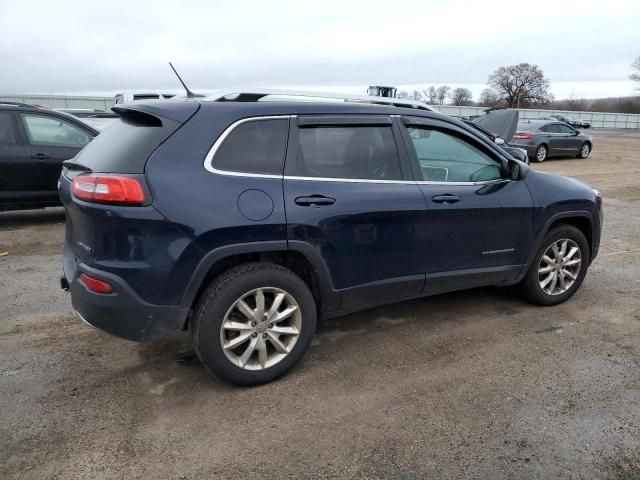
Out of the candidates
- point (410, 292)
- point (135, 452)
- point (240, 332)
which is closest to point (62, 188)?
point (240, 332)

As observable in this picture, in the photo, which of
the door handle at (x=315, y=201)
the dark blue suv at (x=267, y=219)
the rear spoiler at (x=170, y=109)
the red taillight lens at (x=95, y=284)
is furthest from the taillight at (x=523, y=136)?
the red taillight lens at (x=95, y=284)

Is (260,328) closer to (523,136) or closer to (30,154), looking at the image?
(30,154)

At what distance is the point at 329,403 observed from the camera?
3035mm

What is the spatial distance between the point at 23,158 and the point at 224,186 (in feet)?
18.8

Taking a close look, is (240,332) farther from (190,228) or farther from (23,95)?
(23,95)

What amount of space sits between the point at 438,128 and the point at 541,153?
16401 millimetres

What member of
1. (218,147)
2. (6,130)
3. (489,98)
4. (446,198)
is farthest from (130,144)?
(489,98)

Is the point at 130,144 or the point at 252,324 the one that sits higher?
the point at 130,144

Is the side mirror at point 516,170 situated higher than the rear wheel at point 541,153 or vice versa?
the side mirror at point 516,170

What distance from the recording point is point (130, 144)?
297 centimetres

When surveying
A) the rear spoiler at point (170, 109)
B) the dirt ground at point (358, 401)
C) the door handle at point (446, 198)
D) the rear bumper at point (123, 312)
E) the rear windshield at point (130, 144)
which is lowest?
the dirt ground at point (358, 401)

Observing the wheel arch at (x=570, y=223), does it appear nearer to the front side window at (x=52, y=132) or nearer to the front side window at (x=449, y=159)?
the front side window at (x=449, y=159)

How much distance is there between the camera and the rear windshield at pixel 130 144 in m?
2.87

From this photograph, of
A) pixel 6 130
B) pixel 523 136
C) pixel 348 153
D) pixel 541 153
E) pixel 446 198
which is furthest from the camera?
pixel 541 153
